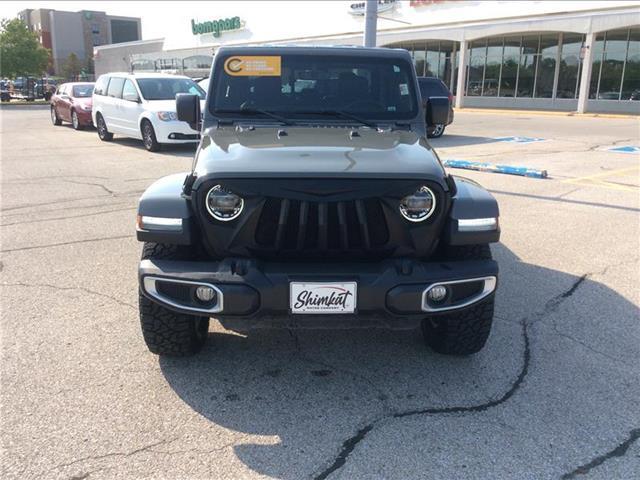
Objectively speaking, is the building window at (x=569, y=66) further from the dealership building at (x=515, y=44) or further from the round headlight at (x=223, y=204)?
the round headlight at (x=223, y=204)

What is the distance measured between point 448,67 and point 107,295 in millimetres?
32139

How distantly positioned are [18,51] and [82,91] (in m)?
34.9

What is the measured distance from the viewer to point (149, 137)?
12898 millimetres

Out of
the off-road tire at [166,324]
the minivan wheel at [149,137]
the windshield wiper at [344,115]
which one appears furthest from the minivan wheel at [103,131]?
the off-road tire at [166,324]

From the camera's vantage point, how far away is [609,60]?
88.8 ft

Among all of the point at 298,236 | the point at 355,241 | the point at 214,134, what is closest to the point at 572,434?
the point at 355,241

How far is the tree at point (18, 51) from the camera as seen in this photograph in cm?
4694

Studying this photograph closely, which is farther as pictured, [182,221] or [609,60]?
[609,60]

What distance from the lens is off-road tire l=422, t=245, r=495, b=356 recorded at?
3213 millimetres

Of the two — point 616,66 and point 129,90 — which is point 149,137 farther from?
point 616,66

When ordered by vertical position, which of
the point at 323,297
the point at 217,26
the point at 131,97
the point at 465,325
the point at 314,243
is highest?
the point at 217,26

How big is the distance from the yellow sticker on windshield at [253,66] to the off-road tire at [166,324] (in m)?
1.61

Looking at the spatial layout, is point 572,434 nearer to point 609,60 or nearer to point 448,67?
point 609,60

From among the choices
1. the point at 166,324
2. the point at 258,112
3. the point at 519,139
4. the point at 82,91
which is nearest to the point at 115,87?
the point at 82,91
